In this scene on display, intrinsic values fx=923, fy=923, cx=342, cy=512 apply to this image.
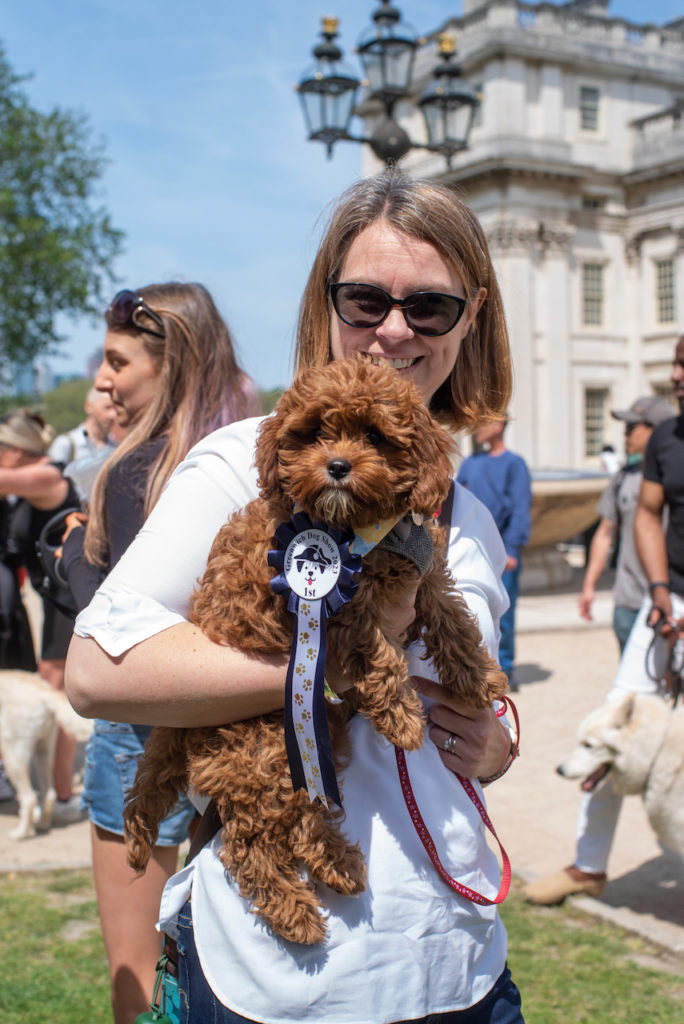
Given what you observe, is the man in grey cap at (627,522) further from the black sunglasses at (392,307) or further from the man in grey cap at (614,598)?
the black sunglasses at (392,307)

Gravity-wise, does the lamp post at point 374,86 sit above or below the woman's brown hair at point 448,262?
above

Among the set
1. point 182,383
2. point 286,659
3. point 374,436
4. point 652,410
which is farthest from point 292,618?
point 652,410

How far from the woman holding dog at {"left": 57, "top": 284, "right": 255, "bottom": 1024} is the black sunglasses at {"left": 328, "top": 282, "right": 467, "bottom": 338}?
3.26 feet

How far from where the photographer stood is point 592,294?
1810 inches

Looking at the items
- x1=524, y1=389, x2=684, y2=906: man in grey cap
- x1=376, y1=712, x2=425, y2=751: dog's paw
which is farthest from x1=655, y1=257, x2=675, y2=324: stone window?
x1=376, y1=712, x2=425, y2=751: dog's paw

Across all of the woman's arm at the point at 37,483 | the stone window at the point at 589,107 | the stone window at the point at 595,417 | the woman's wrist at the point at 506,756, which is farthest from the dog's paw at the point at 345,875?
the stone window at the point at 589,107

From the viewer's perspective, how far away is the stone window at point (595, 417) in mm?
45281

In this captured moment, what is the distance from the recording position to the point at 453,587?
2104mm

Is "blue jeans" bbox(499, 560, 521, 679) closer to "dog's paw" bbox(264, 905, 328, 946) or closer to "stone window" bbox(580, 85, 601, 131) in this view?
"dog's paw" bbox(264, 905, 328, 946)

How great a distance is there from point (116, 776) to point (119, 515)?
2.84 ft

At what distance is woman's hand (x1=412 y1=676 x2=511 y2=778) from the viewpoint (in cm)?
201

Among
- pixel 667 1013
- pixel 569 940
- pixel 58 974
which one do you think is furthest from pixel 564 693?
pixel 58 974

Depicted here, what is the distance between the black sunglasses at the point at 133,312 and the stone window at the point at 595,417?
43.6 metres

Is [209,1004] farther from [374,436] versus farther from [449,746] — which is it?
[374,436]
